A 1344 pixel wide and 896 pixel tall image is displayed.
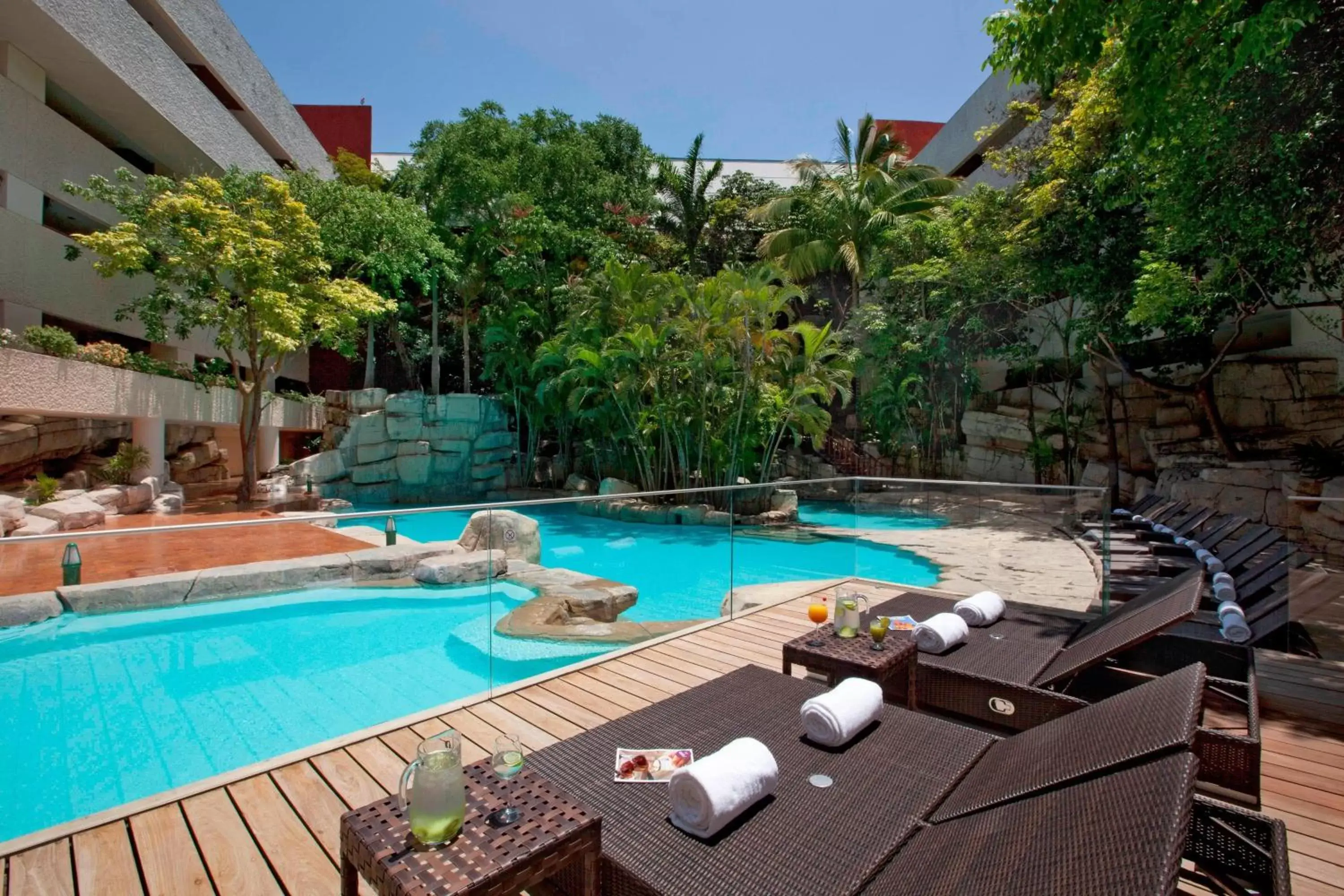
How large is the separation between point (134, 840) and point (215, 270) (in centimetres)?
1349

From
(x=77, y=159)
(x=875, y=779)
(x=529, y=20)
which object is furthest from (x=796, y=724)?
Result: (x=77, y=159)

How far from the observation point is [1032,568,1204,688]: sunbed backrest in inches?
111

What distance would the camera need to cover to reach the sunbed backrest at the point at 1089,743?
5.85ft

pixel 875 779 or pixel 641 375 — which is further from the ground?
pixel 641 375

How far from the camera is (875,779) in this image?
2119 millimetres

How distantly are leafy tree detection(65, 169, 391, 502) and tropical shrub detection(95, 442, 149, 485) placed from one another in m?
1.77

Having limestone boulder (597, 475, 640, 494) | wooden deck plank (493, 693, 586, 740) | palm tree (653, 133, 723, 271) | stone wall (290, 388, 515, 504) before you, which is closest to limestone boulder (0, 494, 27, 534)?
stone wall (290, 388, 515, 504)

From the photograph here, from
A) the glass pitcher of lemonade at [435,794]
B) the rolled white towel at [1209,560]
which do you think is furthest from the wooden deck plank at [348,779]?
the rolled white towel at [1209,560]

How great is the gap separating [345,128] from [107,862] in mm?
28964

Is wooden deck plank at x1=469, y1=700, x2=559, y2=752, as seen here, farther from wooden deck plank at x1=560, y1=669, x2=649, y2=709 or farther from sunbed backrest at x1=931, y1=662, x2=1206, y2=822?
sunbed backrest at x1=931, y1=662, x2=1206, y2=822

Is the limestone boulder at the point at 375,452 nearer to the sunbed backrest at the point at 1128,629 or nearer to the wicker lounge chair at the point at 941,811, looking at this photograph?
the wicker lounge chair at the point at 941,811

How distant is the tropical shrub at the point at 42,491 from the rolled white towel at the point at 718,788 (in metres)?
12.4

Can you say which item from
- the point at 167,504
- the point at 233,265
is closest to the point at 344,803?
the point at 167,504

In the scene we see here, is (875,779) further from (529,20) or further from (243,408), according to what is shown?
(243,408)
